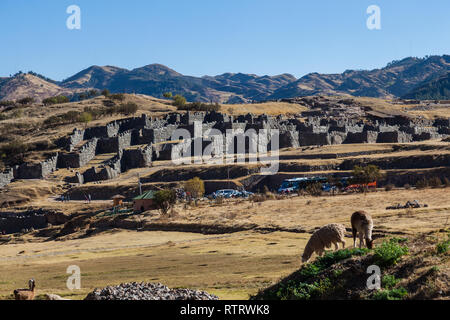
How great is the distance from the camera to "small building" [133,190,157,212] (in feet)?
144

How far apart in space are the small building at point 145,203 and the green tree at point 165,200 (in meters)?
1.45

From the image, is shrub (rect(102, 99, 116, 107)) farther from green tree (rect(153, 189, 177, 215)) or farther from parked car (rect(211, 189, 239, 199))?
green tree (rect(153, 189, 177, 215))

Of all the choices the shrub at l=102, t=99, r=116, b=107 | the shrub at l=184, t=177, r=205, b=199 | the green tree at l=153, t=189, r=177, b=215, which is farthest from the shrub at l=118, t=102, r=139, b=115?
the green tree at l=153, t=189, r=177, b=215

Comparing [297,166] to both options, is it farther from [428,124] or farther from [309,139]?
[428,124]

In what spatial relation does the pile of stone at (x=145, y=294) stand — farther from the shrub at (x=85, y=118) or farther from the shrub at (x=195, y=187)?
the shrub at (x=85, y=118)

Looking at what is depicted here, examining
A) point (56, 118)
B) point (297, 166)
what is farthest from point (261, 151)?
point (56, 118)

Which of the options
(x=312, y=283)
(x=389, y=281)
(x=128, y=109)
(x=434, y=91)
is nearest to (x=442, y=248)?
(x=389, y=281)

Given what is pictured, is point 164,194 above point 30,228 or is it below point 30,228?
above

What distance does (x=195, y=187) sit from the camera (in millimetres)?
47750

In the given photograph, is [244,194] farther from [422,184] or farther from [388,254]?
[388,254]

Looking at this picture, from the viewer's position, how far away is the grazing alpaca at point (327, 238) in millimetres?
15492

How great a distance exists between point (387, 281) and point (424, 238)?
3.14 meters

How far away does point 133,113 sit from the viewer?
295 ft

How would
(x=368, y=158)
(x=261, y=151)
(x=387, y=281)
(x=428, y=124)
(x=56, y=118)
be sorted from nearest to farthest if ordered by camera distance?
1. (x=387, y=281)
2. (x=368, y=158)
3. (x=261, y=151)
4. (x=428, y=124)
5. (x=56, y=118)
